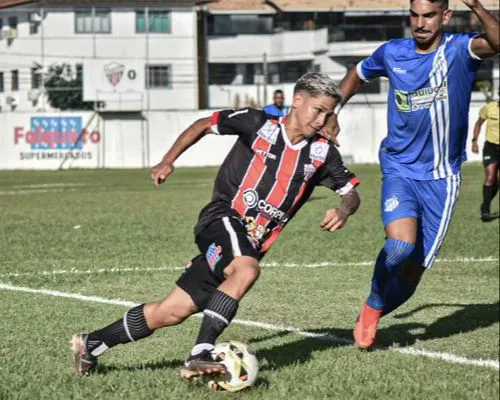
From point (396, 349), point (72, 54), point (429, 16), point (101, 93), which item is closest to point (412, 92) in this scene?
point (429, 16)

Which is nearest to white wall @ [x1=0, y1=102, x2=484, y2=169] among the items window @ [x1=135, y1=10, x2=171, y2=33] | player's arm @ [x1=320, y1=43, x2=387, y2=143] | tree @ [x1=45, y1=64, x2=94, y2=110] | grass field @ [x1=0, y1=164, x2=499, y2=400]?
tree @ [x1=45, y1=64, x2=94, y2=110]

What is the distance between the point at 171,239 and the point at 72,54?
40.7 meters

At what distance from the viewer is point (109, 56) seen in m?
54.4

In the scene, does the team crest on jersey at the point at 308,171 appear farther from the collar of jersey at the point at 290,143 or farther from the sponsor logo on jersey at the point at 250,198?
the sponsor logo on jersey at the point at 250,198

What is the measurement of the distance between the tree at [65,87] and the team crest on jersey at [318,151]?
4380cm

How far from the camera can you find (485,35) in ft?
21.2

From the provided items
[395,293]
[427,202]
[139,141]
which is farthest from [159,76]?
[427,202]

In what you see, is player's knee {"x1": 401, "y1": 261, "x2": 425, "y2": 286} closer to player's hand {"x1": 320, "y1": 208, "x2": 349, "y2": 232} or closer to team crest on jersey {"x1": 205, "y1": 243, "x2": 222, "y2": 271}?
player's hand {"x1": 320, "y1": 208, "x2": 349, "y2": 232}

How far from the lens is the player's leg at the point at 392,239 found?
690 cm

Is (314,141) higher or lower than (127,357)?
higher

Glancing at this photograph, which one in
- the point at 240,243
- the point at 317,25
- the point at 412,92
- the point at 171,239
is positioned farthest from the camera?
the point at 317,25

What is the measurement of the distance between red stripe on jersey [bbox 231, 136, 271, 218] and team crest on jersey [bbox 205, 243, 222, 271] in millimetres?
260

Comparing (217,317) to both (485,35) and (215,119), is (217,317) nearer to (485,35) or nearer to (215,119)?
(215,119)

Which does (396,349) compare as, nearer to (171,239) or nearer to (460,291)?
(460,291)
